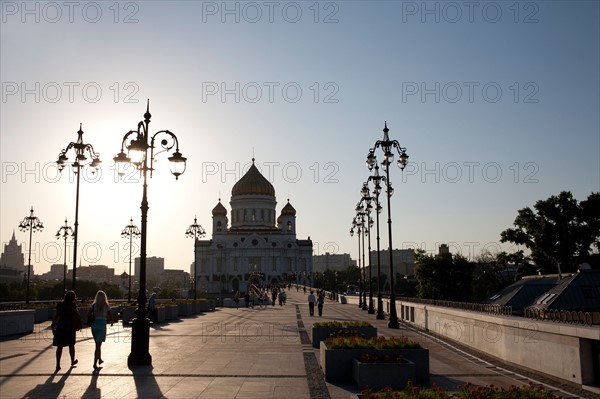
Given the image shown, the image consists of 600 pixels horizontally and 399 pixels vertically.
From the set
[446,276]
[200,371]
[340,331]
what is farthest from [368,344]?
[446,276]

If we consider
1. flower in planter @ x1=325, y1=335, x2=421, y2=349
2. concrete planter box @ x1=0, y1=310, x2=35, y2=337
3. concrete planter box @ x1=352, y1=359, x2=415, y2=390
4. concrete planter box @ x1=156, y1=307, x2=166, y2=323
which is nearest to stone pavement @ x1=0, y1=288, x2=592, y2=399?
concrete planter box @ x1=352, y1=359, x2=415, y2=390

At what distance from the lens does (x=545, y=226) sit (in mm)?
59406

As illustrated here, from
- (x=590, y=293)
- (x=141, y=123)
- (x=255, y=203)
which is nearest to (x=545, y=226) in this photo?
(x=590, y=293)

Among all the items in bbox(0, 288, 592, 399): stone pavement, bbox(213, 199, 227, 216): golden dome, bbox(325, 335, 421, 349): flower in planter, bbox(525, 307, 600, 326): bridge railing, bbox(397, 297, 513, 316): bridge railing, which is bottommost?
bbox(0, 288, 592, 399): stone pavement

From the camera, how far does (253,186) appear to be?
13762 cm

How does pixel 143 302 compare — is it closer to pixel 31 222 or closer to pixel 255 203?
pixel 31 222

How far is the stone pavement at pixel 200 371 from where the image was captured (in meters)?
11.1

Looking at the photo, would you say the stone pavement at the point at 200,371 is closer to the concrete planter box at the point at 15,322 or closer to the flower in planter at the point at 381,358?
the flower in planter at the point at 381,358

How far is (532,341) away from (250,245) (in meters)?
129

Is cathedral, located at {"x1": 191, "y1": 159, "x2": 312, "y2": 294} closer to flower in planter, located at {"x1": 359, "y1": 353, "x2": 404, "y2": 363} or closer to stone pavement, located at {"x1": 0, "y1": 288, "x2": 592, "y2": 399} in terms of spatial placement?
stone pavement, located at {"x1": 0, "y1": 288, "x2": 592, "y2": 399}

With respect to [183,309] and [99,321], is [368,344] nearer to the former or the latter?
[99,321]

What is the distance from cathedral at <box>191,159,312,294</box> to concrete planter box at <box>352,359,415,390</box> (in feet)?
416

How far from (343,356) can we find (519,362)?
504cm

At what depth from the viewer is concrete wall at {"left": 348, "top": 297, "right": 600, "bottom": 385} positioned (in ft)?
37.2
